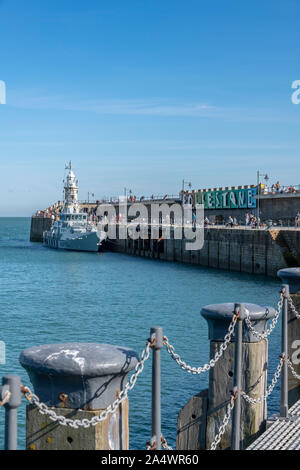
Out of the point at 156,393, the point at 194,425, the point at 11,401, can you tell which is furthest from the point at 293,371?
the point at 11,401

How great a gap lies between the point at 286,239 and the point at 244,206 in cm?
2457

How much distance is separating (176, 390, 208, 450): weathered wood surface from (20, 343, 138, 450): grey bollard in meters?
2.61

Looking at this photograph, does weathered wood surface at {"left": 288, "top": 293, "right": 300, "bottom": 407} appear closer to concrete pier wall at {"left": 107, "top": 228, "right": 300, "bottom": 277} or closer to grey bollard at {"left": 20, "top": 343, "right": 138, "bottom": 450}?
grey bollard at {"left": 20, "top": 343, "right": 138, "bottom": 450}

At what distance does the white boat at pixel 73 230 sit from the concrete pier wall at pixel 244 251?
12364mm

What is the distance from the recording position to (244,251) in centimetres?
4991

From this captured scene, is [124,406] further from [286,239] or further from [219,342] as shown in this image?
[286,239]

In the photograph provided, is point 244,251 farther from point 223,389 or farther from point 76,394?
point 76,394

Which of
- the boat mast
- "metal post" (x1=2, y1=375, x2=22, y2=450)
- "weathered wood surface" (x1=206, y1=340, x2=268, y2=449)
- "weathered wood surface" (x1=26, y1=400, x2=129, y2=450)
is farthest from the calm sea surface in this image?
the boat mast

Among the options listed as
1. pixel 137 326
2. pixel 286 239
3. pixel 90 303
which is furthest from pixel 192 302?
pixel 286 239

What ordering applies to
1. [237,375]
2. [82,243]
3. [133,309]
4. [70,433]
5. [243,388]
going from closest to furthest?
[70,433] → [237,375] → [243,388] → [133,309] → [82,243]

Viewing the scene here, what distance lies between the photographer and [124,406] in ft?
13.8

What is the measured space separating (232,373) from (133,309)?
2619cm

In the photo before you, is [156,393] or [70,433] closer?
[70,433]
